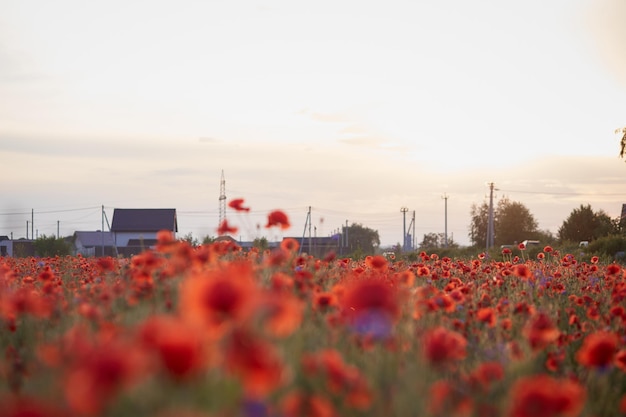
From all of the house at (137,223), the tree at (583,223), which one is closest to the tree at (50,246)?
the house at (137,223)

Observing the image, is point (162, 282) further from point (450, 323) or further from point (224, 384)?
point (224, 384)

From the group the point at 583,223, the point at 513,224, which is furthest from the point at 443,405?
the point at 513,224

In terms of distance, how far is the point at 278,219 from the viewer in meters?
6.53

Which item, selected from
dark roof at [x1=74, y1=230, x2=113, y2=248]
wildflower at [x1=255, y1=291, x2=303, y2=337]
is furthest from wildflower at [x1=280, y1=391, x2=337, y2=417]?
dark roof at [x1=74, y1=230, x2=113, y2=248]

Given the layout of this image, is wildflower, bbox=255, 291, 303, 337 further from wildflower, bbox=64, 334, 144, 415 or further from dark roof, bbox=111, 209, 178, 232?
dark roof, bbox=111, 209, 178, 232

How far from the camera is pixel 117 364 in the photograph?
8.41 ft

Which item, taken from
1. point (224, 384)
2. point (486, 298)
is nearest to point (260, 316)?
point (224, 384)

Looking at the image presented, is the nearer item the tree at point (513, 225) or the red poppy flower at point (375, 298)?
the red poppy flower at point (375, 298)

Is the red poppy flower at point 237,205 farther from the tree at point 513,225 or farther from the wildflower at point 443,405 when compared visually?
the tree at point 513,225

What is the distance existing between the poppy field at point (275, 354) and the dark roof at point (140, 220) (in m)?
70.3

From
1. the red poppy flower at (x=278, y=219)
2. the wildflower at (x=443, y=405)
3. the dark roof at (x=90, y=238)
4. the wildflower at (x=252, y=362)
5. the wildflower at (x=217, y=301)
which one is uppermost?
the red poppy flower at (x=278, y=219)

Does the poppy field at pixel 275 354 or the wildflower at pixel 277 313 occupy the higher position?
the wildflower at pixel 277 313

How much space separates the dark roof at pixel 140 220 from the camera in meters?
77.3

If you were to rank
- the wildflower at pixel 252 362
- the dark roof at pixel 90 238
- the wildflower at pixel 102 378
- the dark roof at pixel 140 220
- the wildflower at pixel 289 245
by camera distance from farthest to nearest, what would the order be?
1. the dark roof at pixel 90 238
2. the dark roof at pixel 140 220
3. the wildflower at pixel 289 245
4. the wildflower at pixel 252 362
5. the wildflower at pixel 102 378
